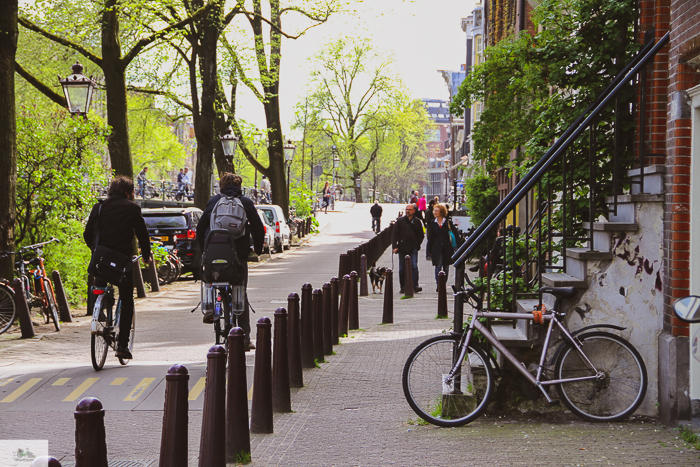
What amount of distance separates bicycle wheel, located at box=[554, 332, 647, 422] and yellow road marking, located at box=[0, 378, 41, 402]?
4584 mm

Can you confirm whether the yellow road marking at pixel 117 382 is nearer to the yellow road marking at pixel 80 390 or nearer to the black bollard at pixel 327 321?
the yellow road marking at pixel 80 390

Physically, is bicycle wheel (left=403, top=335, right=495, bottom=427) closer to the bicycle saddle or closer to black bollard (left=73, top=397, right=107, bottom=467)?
the bicycle saddle

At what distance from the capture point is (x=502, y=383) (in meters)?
6.11

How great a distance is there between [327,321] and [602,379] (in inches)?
145

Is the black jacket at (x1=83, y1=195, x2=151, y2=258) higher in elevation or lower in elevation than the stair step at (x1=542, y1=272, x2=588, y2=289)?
higher

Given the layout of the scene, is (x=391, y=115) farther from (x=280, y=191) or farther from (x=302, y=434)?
(x=302, y=434)

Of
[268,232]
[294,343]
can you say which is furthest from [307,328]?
[268,232]

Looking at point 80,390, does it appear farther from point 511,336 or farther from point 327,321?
point 511,336

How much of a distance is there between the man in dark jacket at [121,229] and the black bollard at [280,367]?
7.41ft

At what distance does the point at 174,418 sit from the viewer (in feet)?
12.5

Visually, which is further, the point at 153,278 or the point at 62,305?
the point at 153,278

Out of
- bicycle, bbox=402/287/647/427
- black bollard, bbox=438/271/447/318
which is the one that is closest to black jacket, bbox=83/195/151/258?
bicycle, bbox=402/287/647/427

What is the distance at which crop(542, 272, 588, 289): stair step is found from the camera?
5988mm

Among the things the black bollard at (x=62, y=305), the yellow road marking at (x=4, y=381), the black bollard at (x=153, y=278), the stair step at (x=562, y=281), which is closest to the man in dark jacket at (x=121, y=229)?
the yellow road marking at (x=4, y=381)
